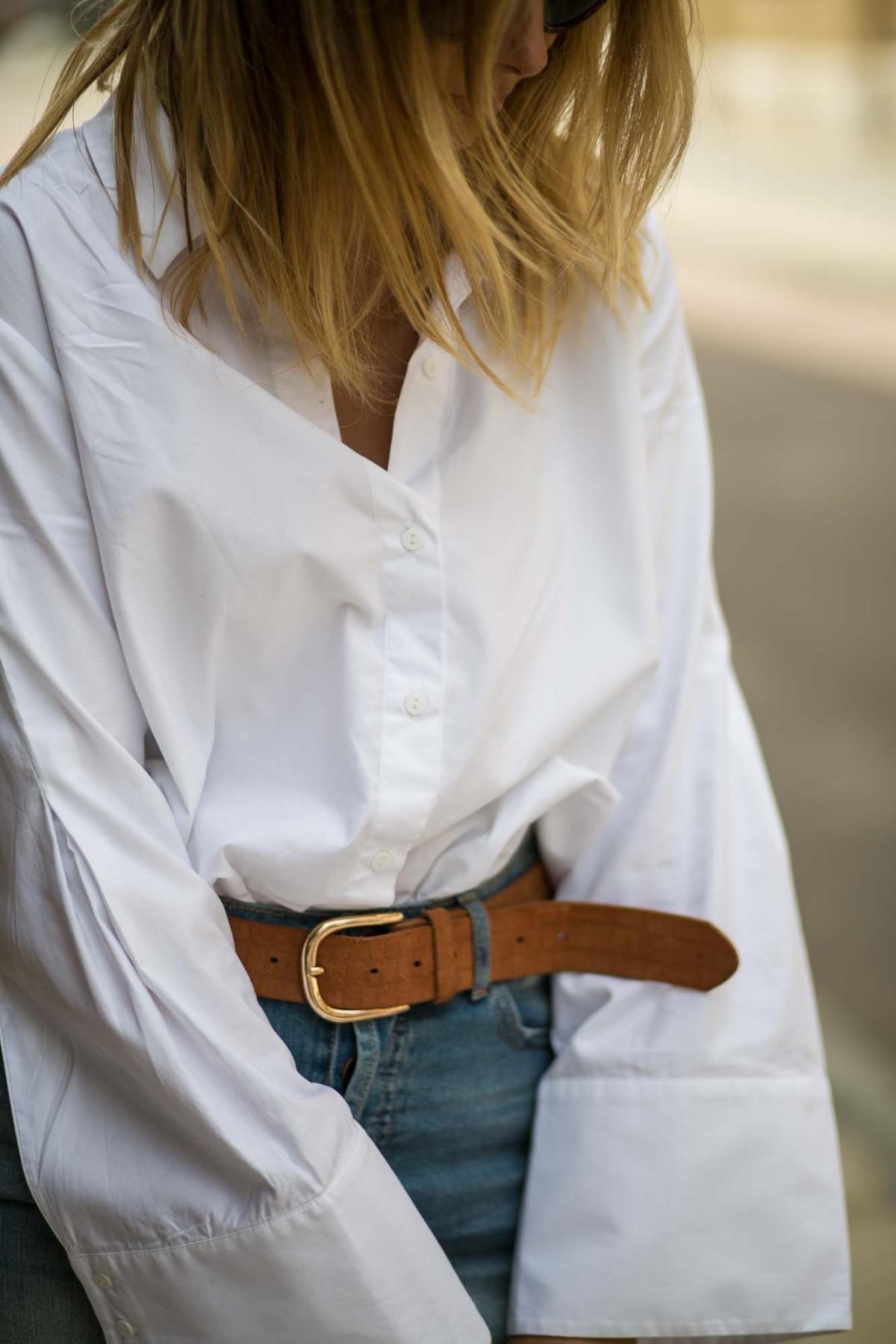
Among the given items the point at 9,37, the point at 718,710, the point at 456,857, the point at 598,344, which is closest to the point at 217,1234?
the point at 456,857

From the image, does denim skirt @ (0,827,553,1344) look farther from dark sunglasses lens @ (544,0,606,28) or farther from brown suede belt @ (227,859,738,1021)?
dark sunglasses lens @ (544,0,606,28)

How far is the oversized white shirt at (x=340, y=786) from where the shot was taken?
37.1 inches

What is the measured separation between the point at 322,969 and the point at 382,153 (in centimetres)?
59

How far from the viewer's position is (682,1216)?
1127mm

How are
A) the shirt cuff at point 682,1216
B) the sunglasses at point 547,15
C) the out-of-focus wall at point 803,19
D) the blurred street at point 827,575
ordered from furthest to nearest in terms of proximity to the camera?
the out-of-focus wall at point 803,19, the blurred street at point 827,575, the shirt cuff at point 682,1216, the sunglasses at point 547,15

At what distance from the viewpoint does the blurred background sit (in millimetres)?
2158

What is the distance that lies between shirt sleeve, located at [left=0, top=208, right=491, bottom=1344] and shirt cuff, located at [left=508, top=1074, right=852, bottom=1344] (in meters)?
0.17

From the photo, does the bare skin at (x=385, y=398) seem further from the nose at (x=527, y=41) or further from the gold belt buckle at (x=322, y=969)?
the gold belt buckle at (x=322, y=969)

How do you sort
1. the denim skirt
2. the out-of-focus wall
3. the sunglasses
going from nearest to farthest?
the sunglasses, the denim skirt, the out-of-focus wall

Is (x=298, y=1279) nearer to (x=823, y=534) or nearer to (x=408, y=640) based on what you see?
(x=408, y=640)

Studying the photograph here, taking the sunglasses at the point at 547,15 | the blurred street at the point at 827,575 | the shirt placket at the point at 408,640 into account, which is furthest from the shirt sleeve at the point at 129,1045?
the blurred street at the point at 827,575

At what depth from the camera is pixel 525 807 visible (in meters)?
1.11

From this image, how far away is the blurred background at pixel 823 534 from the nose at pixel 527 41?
154 millimetres

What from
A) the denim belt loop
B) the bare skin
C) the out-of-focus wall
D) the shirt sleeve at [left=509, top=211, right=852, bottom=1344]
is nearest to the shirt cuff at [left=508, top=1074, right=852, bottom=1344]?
the shirt sleeve at [left=509, top=211, right=852, bottom=1344]
